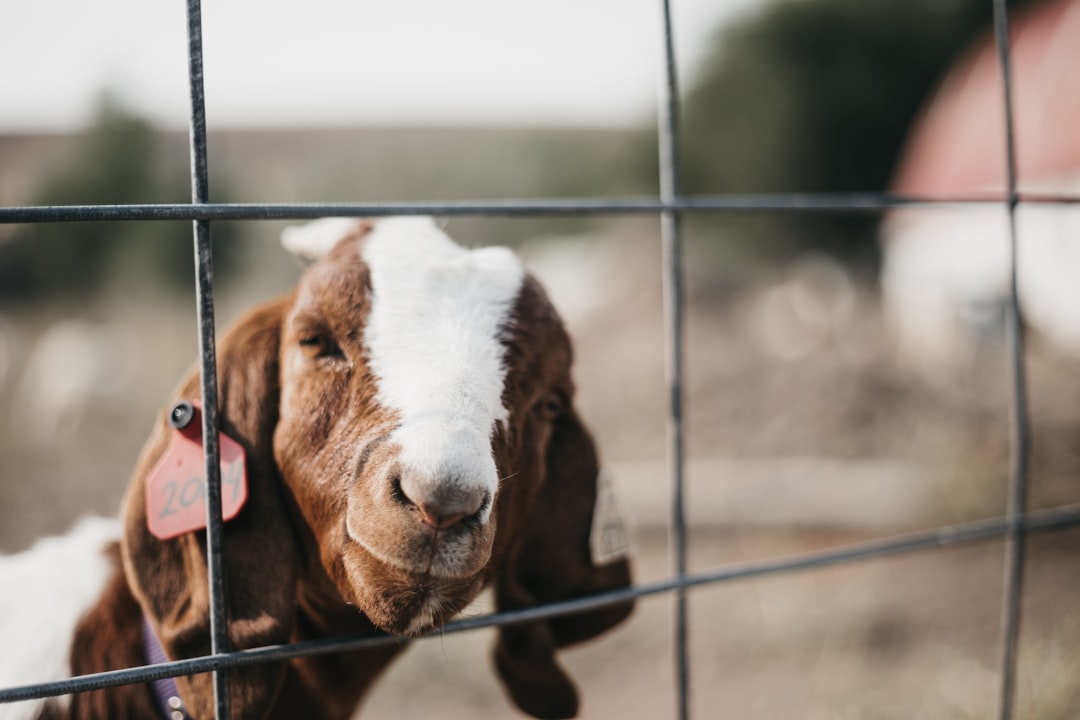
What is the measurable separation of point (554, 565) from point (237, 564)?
80 cm

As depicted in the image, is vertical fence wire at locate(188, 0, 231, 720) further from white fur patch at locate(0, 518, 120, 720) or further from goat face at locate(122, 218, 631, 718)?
white fur patch at locate(0, 518, 120, 720)

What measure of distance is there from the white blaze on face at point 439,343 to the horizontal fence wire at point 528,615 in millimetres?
414

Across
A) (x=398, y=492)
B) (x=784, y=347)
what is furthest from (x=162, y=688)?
(x=784, y=347)

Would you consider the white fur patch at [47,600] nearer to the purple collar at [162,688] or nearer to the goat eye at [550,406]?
the purple collar at [162,688]

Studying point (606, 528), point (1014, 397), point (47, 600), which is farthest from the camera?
point (1014, 397)

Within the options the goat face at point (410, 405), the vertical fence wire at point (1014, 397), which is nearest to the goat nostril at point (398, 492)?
the goat face at point (410, 405)

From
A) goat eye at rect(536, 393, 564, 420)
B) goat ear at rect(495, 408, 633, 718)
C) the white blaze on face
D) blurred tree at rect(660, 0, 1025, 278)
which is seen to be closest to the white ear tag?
goat ear at rect(495, 408, 633, 718)

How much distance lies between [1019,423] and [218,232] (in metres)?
10.1

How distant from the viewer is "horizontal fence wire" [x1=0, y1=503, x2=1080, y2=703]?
4.48 feet

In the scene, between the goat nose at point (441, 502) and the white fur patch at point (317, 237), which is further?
the white fur patch at point (317, 237)

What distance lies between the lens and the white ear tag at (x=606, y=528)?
2051 millimetres

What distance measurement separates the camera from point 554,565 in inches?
81.9

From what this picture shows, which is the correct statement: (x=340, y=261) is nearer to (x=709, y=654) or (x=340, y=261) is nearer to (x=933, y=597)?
(x=709, y=654)

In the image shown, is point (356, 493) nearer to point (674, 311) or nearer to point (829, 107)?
point (674, 311)
